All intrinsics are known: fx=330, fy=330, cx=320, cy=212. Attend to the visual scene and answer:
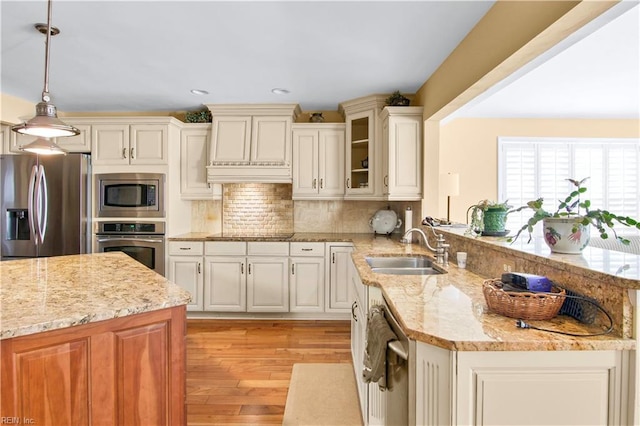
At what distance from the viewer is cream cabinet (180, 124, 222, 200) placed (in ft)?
12.8

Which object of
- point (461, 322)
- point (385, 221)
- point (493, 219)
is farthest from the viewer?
point (385, 221)

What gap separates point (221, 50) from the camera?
2480 millimetres

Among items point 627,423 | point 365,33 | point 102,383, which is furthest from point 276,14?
point 627,423

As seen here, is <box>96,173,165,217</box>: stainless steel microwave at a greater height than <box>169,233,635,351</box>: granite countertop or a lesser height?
greater

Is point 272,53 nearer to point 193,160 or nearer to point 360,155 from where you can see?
point 360,155

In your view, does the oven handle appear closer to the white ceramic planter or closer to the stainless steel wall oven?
the stainless steel wall oven

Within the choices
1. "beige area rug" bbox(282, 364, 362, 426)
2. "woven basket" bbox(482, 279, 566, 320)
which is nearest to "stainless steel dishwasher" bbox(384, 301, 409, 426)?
"woven basket" bbox(482, 279, 566, 320)

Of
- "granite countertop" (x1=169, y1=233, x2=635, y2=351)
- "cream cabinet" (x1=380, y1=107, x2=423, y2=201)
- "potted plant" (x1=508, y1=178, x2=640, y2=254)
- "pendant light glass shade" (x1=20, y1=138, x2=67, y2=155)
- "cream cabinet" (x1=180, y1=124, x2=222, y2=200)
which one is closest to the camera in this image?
"granite countertop" (x1=169, y1=233, x2=635, y2=351)

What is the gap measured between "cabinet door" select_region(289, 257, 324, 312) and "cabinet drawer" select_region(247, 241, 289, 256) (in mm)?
141

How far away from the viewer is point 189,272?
358 cm

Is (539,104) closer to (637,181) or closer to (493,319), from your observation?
(637,181)

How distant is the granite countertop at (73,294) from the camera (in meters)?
1.14

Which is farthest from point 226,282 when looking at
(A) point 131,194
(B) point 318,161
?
(B) point 318,161

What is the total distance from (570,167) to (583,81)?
5.58 feet
